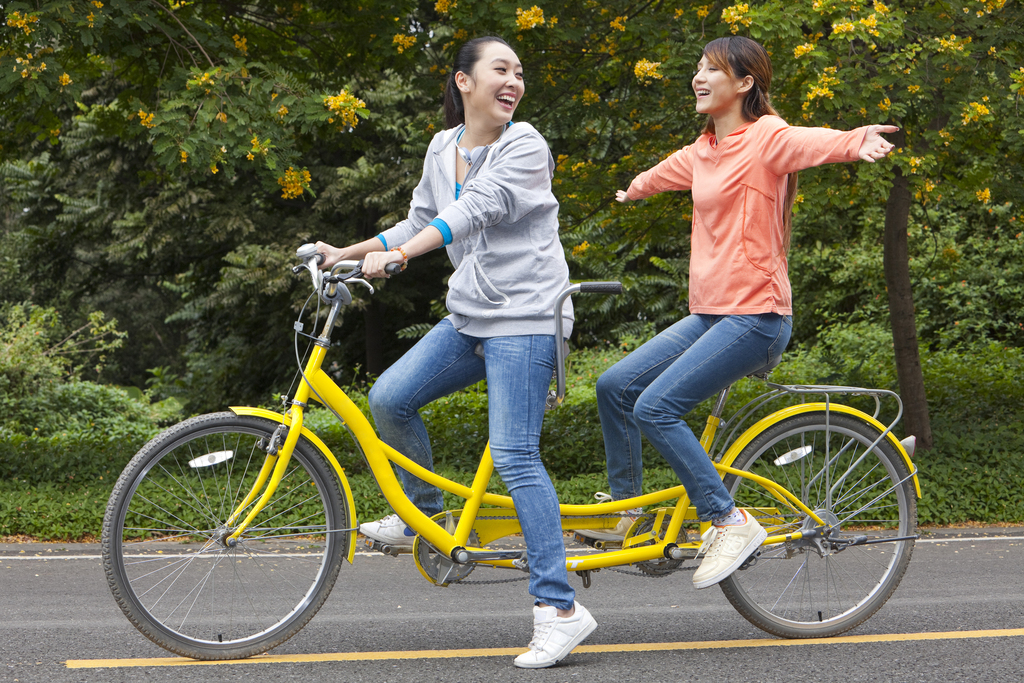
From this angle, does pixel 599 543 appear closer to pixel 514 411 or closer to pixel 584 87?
pixel 514 411

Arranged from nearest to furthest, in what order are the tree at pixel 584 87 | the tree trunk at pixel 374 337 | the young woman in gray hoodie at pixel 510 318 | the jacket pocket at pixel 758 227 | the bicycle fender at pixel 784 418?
the young woman in gray hoodie at pixel 510 318 < the jacket pocket at pixel 758 227 < the bicycle fender at pixel 784 418 < the tree at pixel 584 87 < the tree trunk at pixel 374 337

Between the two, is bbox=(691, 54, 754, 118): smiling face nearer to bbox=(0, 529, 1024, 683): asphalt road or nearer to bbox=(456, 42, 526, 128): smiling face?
bbox=(456, 42, 526, 128): smiling face

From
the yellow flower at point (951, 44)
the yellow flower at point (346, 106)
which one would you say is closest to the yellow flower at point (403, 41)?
the yellow flower at point (346, 106)

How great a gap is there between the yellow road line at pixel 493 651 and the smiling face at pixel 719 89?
6.43ft

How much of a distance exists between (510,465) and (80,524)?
4291 mm

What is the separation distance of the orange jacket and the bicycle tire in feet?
5.00

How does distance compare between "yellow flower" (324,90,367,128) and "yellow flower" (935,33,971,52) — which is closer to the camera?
"yellow flower" (935,33,971,52)

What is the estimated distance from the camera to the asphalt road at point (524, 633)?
330cm

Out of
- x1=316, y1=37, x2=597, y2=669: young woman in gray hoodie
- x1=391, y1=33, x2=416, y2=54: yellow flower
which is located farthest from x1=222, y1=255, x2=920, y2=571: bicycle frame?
x1=391, y1=33, x2=416, y2=54: yellow flower

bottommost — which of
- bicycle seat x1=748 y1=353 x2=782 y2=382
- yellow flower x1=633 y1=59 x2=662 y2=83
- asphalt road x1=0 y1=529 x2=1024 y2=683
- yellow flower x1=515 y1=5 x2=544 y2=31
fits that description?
asphalt road x1=0 y1=529 x2=1024 y2=683

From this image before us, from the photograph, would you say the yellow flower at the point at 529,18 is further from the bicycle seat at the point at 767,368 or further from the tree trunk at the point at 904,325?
the tree trunk at the point at 904,325

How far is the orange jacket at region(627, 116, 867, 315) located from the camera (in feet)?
11.1

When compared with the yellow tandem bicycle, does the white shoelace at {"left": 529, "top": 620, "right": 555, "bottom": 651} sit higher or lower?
lower

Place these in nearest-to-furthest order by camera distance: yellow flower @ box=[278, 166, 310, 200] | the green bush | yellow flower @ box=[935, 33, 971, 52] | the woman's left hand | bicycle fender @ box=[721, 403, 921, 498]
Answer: the woman's left hand → bicycle fender @ box=[721, 403, 921, 498] → yellow flower @ box=[935, 33, 971, 52] → yellow flower @ box=[278, 166, 310, 200] → the green bush
